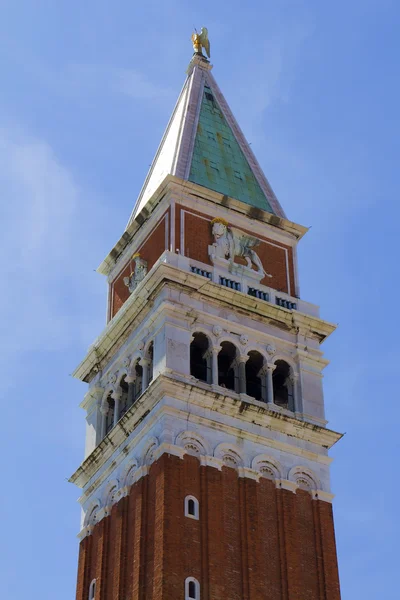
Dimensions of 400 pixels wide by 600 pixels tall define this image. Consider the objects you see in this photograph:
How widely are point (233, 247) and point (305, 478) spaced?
1195 centimetres

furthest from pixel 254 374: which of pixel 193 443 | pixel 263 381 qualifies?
pixel 193 443

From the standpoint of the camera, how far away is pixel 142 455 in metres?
59.5

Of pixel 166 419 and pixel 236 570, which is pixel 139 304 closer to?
pixel 166 419

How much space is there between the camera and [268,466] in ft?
197

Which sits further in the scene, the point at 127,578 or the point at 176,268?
the point at 176,268

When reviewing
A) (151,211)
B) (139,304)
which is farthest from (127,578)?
(151,211)

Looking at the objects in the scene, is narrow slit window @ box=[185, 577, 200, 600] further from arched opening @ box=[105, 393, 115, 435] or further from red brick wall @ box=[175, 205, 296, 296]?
red brick wall @ box=[175, 205, 296, 296]

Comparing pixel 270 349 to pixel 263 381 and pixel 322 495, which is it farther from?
pixel 322 495

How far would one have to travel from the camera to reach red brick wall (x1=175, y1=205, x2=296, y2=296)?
66125 mm

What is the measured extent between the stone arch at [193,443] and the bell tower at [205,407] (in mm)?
56

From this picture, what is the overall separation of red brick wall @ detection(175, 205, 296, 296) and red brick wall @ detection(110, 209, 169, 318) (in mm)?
871

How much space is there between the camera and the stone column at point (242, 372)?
61.8 metres

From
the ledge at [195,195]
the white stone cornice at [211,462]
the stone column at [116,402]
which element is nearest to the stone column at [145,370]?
the stone column at [116,402]

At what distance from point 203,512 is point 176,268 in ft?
37.7
